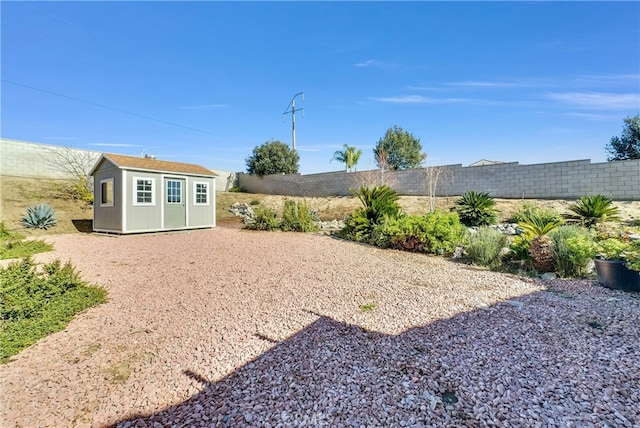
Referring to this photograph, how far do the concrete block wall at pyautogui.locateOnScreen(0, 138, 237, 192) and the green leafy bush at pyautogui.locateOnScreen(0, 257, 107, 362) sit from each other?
1507cm

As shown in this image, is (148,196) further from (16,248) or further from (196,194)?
(16,248)

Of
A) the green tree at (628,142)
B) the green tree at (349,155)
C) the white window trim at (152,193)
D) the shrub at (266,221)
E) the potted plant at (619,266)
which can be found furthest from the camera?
the green tree at (349,155)

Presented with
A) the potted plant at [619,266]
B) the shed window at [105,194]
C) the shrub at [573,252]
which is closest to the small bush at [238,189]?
the shed window at [105,194]

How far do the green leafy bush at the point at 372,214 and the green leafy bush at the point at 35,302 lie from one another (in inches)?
246

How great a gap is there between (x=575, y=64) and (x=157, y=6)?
10461 millimetres

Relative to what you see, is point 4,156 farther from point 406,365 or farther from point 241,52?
point 406,365

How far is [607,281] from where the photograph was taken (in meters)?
3.90

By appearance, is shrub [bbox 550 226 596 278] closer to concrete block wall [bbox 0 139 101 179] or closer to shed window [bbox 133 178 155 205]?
shed window [bbox 133 178 155 205]

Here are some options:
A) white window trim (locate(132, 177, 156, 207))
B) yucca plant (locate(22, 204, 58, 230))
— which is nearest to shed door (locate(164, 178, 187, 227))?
white window trim (locate(132, 177, 156, 207))

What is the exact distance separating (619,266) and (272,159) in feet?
67.6

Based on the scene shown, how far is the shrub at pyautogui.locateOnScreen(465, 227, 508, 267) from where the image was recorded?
544 centimetres

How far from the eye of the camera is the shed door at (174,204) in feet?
33.1

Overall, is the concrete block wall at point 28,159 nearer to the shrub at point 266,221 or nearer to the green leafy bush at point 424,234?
the shrub at point 266,221

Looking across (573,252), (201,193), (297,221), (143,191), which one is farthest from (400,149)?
(573,252)
